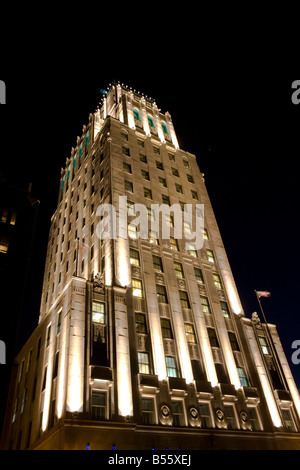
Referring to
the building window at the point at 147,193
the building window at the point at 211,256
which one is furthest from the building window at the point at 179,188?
the building window at the point at 211,256

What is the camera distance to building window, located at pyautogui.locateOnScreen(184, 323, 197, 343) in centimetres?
3526

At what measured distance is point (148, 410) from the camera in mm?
28109

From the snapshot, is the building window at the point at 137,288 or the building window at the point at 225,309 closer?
the building window at the point at 137,288

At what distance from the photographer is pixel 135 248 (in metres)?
39.5

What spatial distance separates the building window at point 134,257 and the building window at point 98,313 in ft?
24.0

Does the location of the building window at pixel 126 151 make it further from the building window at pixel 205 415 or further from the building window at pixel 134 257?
the building window at pixel 205 415

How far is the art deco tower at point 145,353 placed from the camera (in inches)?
1040

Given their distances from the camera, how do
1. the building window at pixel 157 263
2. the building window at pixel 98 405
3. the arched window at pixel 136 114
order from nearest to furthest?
the building window at pixel 98 405 < the building window at pixel 157 263 < the arched window at pixel 136 114

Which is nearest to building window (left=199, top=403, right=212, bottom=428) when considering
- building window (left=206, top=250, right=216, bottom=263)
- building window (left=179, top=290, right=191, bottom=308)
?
building window (left=179, top=290, right=191, bottom=308)

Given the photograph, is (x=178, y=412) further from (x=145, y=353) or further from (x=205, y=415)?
(x=145, y=353)

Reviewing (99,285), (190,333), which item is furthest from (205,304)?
(99,285)
